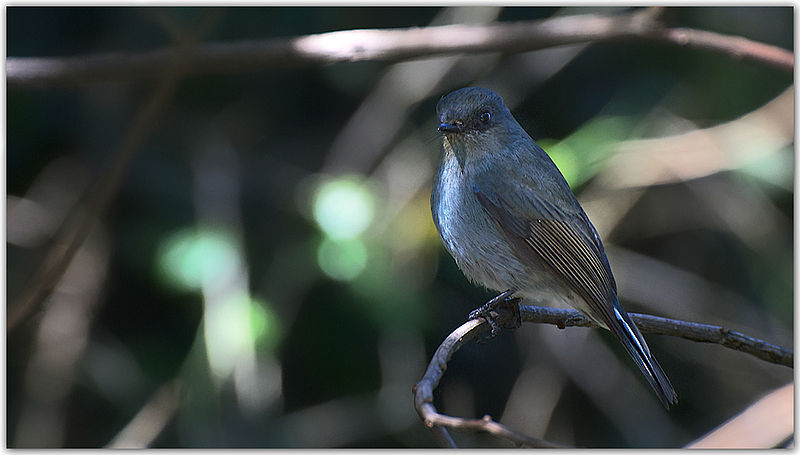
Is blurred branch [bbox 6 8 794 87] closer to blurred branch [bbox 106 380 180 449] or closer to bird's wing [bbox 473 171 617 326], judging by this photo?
bird's wing [bbox 473 171 617 326]

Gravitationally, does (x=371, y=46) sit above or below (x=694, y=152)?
above

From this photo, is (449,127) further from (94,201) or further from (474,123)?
(94,201)

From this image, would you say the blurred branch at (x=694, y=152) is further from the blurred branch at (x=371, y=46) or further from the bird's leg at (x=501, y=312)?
the bird's leg at (x=501, y=312)

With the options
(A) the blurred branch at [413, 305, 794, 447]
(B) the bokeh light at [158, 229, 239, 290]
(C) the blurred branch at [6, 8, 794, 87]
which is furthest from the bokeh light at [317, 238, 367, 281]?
(A) the blurred branch at [413, 305, 794, 447]

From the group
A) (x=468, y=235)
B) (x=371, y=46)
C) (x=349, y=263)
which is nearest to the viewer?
(x=468, y=235)

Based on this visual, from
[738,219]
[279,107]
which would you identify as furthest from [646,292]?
[279,107]

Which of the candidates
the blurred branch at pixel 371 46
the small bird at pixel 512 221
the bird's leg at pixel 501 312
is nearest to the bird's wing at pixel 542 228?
the small bird at pixel 512 221

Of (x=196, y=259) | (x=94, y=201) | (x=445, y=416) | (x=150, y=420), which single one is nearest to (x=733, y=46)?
(x=445, y=416)
